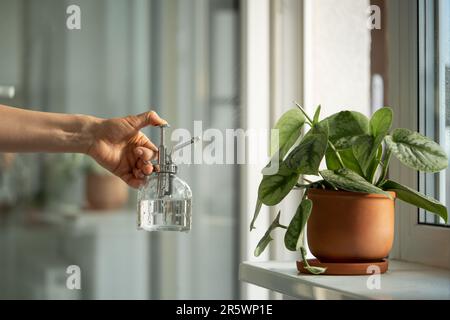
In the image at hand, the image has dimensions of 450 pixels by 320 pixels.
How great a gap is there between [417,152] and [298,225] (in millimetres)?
190

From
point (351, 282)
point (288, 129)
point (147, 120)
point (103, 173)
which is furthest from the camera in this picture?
point (103, 173)

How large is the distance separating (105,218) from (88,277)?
0.14 meters

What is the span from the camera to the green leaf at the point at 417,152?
2.57 ft

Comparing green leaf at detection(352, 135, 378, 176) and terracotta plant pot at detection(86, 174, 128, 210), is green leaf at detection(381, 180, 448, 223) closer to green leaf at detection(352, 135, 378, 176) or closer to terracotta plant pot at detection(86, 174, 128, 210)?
green leaf at detection(352, 135, 378, 176)

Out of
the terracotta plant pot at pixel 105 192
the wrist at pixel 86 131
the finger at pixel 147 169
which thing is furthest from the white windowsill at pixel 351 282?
the terracotta plant pot at pixel 105 192

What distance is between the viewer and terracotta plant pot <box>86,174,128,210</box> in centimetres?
135

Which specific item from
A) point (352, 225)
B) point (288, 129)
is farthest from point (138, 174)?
point (352, 225)

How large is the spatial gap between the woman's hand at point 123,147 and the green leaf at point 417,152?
40 centimetres

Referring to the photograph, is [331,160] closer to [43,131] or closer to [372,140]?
[372,140]

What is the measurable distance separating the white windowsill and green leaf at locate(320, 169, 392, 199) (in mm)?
120

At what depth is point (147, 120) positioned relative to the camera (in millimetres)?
972

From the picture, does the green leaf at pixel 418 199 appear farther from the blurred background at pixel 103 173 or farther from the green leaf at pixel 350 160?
the blurred background at pixel 103 173

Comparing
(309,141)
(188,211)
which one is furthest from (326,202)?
(188,211)

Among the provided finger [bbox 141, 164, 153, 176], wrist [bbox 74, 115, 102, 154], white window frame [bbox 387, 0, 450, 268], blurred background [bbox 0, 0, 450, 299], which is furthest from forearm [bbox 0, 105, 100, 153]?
white window frame [bbox 387, 0, 450, 268]
